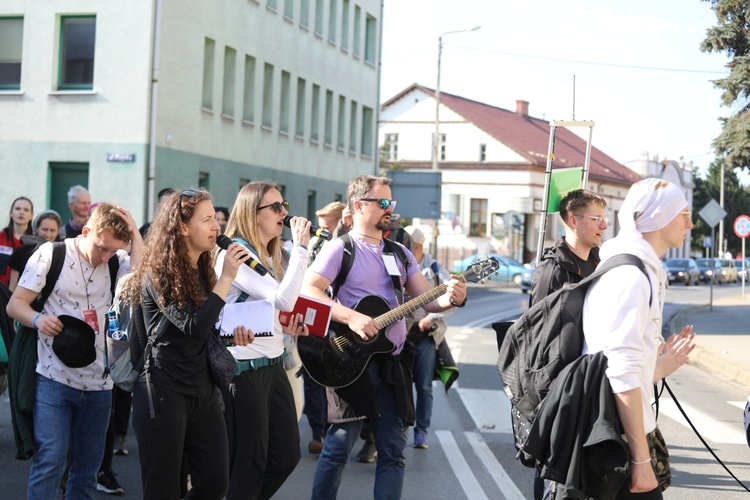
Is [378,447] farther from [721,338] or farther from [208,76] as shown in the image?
[208,76]

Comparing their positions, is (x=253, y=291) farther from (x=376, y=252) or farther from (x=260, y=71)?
(x=260, y=71)

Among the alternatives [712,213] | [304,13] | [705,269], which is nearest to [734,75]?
[712,213]

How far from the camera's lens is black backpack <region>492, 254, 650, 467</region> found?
4.25 meters

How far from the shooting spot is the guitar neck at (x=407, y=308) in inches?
243

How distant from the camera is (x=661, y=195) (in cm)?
423

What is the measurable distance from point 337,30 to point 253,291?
37.2 metres

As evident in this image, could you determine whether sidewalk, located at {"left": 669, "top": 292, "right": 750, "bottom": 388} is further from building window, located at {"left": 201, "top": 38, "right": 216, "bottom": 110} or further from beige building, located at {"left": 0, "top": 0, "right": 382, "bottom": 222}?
building window, located at {"left": 201, "top": 38, "right": 216, "bottom": 110}

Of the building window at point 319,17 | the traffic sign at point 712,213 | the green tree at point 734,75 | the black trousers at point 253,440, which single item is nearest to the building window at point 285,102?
the building window at point 319,17

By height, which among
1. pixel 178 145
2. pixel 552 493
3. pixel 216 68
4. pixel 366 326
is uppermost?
pixel 216 68

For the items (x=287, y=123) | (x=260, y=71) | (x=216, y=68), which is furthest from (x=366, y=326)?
(x=287, y=123)

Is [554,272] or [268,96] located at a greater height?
[268,96]

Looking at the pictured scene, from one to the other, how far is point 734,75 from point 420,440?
21.2m

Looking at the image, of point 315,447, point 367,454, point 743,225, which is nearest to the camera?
point 367,454

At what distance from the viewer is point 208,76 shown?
102 feet
